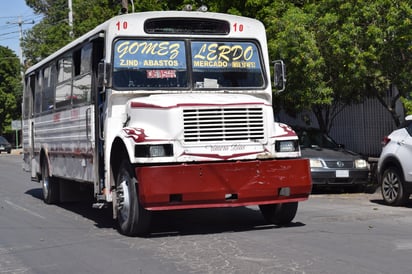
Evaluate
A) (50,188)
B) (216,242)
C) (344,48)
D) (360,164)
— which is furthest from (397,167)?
(50,188)

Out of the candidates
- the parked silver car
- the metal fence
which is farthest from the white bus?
the metal fence

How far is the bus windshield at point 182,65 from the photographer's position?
9.38 m

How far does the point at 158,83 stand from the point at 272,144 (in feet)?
6.23

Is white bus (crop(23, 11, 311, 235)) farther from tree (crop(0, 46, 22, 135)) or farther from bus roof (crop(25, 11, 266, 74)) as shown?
tree (crop(0, 46, 22, 135))

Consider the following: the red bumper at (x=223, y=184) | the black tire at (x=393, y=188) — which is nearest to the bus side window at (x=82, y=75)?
the red bumper at (x=223, y=184)

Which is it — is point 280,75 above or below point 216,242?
above

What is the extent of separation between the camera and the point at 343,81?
1507 cm

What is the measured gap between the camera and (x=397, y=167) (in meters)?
12.1

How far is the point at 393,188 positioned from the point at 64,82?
6.50m

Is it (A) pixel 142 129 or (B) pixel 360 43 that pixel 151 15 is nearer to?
(A) pixel 142 129

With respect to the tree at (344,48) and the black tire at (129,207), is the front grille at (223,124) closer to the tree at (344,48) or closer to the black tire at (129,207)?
the black tire at (129,207)

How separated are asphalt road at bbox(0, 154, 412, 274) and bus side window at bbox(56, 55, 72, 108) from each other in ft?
6.98

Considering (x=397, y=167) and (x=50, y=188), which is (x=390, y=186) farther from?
(x=50, y=188)

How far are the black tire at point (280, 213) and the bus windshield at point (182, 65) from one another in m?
1.86
